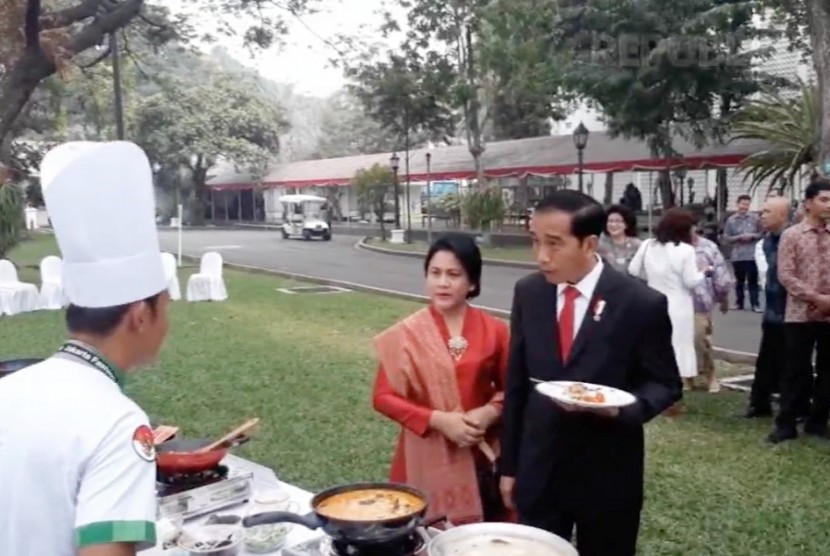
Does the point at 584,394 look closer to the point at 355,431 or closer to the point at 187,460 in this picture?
the point at 187,460

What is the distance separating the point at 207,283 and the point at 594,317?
13.4 metres

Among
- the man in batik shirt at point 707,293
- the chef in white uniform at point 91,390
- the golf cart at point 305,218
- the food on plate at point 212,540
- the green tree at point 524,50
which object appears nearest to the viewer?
the chef in white uniform at point 91,390

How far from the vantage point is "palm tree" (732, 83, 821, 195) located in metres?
16.3

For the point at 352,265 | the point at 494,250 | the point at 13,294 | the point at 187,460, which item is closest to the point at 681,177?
the point at 494,250

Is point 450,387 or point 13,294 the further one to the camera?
point 13,294

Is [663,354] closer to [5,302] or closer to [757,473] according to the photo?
[757,473]

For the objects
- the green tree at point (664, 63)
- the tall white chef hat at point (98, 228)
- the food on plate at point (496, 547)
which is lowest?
the food on plate at point (496, 547)

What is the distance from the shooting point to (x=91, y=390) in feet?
4.75

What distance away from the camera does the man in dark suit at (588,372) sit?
271cm

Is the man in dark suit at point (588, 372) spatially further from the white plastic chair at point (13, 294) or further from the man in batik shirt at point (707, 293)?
the white plastic chair at point (13, 294)

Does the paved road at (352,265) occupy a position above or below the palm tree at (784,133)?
below

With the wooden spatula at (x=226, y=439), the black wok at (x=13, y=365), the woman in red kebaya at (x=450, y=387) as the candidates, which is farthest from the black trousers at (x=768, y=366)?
the black wok at (x=13, y=365)

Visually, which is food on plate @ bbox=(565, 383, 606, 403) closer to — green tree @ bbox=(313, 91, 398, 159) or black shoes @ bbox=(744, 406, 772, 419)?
black shoes @ bbox=(744, 406, 772, 419)

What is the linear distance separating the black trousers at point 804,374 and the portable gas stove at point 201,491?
14.9 feet
